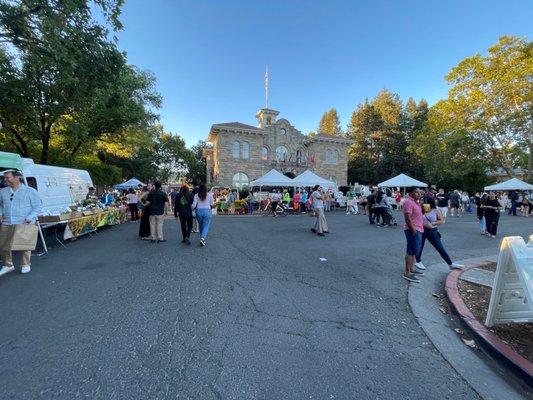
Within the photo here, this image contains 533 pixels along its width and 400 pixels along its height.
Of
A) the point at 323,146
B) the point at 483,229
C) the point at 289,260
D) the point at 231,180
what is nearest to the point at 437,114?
the point at 323,146

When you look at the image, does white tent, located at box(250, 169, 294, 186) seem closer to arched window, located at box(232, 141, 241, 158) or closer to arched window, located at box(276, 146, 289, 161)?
arched window, located at box(232, 141, 241, 158)

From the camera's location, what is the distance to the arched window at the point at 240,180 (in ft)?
115

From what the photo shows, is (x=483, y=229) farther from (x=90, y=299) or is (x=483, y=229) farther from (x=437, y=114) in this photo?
(x=437, y=114)

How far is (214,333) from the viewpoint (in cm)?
329

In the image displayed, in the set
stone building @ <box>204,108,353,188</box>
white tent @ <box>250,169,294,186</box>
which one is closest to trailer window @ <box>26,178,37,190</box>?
white tent @ <box>250,169,294,186</box>

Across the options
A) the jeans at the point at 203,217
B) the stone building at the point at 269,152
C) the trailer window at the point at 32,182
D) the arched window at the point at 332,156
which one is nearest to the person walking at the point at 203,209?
the jeans at the point at 203,217

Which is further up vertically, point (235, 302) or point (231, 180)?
point (231, 180)

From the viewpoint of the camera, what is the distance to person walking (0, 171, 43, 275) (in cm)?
528

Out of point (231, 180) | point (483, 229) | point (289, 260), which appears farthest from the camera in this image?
point (231, 180)

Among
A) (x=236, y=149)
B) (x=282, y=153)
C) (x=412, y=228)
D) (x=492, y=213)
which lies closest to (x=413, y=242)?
(x=412, y=228)

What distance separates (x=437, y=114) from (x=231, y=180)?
83.6 feet

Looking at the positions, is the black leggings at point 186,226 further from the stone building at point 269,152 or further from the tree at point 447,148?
the tree at point 447,148

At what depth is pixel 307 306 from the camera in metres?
4.13

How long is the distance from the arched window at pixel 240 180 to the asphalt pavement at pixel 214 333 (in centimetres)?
2884
